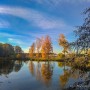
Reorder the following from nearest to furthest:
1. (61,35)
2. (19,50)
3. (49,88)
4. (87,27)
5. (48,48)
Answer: (87,27)
(49,88)
(61,35)
(48,48)
(19,50)

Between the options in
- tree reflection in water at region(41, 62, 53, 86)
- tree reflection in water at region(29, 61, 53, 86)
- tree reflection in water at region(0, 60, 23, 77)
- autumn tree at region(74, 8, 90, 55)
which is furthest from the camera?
tree reflection in water at region(0, 60, 23, 77)

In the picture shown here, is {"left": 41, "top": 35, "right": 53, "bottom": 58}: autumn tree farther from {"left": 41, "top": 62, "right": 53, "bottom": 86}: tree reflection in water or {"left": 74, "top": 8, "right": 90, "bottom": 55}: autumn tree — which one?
{"left": 74, "top": 8, "right": 90, "bottom": 55}: autumn tree

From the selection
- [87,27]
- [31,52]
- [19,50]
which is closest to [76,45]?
[87,27]

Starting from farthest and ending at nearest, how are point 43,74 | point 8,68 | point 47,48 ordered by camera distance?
point 47,48, point 8,68, point 43,74

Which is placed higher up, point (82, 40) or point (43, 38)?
point (43, 38)

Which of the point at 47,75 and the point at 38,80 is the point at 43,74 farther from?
the point at 38,80

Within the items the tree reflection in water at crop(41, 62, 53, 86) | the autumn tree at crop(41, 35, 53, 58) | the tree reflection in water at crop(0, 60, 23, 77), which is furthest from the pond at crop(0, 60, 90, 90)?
the autumn tree at crop(41, 35, 53, 58)

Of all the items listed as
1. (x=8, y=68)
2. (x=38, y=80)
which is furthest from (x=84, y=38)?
(x=8, y=68)

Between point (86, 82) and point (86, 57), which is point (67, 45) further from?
point (86, 82)

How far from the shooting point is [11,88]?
23062 millimetres

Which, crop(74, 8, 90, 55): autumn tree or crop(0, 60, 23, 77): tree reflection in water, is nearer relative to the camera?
crop(74, 8, 90, 55): autumn tree

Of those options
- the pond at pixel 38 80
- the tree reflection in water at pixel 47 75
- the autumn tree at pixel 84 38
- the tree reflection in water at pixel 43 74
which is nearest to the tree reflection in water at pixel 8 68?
the pond at pixel 38 80

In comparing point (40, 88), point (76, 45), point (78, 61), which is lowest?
point (40, 88)

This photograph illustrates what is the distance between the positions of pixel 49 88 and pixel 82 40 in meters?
17.9
